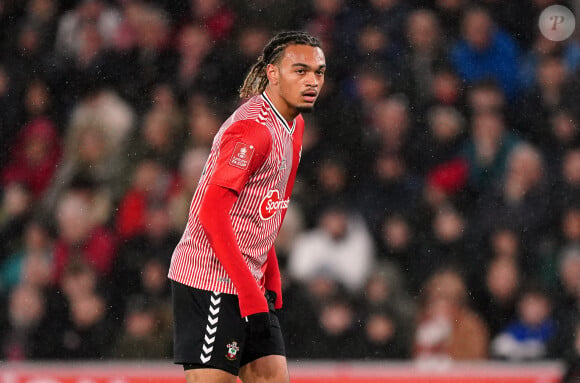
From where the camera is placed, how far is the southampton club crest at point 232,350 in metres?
2.76

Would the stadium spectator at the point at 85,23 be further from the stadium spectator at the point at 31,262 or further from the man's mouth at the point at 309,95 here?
the man's mouth at the point at 309,95

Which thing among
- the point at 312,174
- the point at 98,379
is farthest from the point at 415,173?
the point at 98,379

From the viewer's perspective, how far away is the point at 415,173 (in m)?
5.36

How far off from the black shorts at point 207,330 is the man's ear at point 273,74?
67 cm

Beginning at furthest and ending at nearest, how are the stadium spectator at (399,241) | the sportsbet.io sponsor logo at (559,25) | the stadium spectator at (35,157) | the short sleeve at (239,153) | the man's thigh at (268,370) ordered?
the sportsbet.io sponsor logo at (559,25) → the stadium spectator at (35,157) → the stadium spectator at (399,241) → the man's thigh at (268,370) → the short sleeve at (239,153)

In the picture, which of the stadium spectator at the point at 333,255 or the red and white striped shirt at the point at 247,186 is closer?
the red and white striped shirt at the point at 247,186

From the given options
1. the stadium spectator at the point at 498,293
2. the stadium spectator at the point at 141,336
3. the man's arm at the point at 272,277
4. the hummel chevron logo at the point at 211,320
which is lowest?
the stadium spectator at the point at 141,336

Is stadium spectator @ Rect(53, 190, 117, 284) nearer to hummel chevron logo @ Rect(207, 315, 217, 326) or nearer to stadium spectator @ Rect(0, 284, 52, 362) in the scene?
stadium spectator @ Rect(0, 284, 52, 362)

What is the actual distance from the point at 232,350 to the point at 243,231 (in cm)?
35

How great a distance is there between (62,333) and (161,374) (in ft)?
3.14

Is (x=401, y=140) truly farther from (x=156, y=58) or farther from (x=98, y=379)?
(x=98, y=379)

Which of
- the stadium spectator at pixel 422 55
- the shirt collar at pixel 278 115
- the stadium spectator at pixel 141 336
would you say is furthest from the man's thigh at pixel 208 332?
the stadium spectator at pixel 422 55

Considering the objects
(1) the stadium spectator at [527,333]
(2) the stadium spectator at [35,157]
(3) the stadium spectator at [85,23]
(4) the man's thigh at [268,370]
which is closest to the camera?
(4) the man's thigh at [268,370]

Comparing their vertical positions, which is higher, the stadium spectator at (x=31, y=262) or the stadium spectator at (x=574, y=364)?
the stadium spectator at (x=31, y=262)
